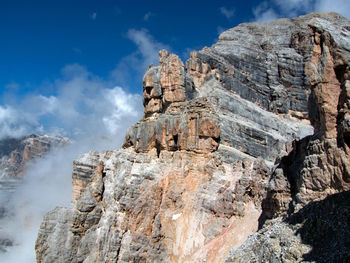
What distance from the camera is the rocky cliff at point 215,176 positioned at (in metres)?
19.6

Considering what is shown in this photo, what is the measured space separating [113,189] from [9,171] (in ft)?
436

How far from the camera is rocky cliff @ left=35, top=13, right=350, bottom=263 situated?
1959 cm

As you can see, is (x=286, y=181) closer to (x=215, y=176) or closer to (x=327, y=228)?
(x=327, y=228)

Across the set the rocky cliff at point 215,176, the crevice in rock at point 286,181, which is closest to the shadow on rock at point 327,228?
the rocky cliff at point 215,176

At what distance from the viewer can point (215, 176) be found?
123ft

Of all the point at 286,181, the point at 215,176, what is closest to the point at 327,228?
the point at 286,181

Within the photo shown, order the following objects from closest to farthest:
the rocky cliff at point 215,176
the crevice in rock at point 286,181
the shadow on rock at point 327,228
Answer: the shadow on rock at point 327,228
the rocky cliff at point 215,176
the crevice in rock at point 286,181

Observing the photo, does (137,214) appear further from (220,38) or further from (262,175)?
(220,38)

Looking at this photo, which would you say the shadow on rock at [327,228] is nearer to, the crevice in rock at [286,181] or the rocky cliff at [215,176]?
the rocky cliff at [215,176]

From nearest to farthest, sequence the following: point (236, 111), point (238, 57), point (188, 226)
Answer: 1. point (188, 226)
2. point (236, 111)
3. point (238, 57)

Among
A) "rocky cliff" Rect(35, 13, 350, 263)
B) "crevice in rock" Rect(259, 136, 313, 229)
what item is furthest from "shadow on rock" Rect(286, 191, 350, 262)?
"crevice in rock" Rect(259, 136, 313, 229)

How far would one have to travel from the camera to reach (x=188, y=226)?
34625 millimetres

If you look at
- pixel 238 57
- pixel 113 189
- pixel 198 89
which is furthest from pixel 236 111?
pixel 113 189

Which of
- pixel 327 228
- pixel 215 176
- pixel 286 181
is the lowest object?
pixel 327 228
